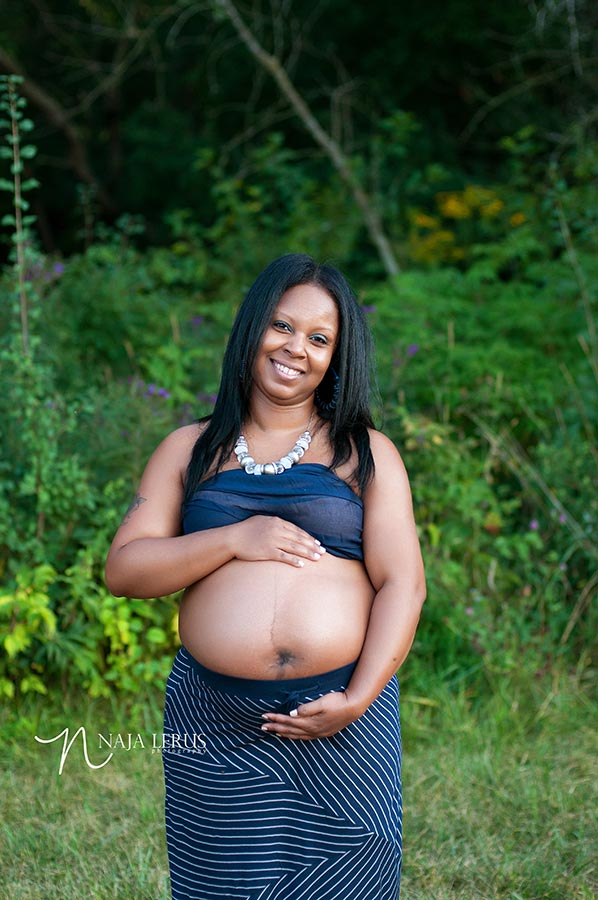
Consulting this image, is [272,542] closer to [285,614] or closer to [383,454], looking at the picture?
[285,614]

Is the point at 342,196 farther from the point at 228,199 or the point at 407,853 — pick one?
the point at 407,853

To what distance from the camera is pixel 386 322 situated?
603cm

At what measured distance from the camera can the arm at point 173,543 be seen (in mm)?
2186

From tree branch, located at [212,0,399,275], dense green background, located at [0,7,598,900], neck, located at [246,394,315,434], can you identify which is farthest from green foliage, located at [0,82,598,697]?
tree branch, located at [212,0,399,275]

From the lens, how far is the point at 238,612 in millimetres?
2207

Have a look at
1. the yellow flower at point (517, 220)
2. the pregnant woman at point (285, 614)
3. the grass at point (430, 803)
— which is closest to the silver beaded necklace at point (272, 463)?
the pregnant woman at point (285, 614)

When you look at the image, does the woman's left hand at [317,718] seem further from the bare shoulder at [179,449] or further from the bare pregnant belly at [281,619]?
the bare shoulder at [179,449]

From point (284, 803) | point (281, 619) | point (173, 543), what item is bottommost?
point (284, 803)

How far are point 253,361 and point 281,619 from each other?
0.57 m

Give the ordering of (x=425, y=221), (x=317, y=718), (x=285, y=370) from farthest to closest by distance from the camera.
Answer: (x=425, y=221)
(x=285, y=370)
(x=317, y=718)

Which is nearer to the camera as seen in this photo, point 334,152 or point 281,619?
point 281,619

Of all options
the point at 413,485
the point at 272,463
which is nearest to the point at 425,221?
the point at 413,485

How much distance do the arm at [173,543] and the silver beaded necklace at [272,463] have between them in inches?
5.0

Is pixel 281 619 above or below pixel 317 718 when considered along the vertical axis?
above
